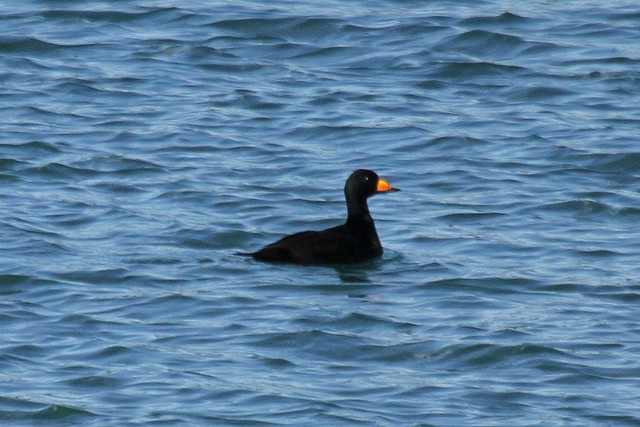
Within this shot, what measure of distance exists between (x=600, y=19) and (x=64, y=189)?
25.3 ft

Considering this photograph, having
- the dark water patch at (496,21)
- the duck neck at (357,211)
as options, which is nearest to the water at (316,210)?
the dark water patch at (496,21)

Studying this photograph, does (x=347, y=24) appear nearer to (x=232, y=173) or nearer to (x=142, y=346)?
(x=232, y=173)

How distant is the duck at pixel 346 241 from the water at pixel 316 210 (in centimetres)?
10

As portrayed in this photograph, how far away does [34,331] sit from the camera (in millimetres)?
10266

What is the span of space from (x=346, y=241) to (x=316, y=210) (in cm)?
165

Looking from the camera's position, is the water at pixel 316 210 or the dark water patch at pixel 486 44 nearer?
the water at pixel 316 210

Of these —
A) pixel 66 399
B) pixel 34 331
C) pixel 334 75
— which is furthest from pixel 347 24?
pixel 66 399

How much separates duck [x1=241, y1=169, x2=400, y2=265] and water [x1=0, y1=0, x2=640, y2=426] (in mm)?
99

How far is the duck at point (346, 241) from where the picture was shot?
38.7 ft

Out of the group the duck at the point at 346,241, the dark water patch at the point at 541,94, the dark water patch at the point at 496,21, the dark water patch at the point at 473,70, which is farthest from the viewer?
the dark water patch at the point at 496,21

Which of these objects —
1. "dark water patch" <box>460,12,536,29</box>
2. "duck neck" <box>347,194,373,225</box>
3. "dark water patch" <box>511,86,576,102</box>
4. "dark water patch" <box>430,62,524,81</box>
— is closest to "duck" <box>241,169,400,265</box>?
"duck neck" <box>347,194,373,225</box>

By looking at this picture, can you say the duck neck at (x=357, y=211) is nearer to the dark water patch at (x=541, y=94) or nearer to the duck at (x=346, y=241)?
the duck at (x=346, y=241)

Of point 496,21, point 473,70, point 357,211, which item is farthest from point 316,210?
point 496,21

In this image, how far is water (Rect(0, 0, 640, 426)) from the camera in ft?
30.6
